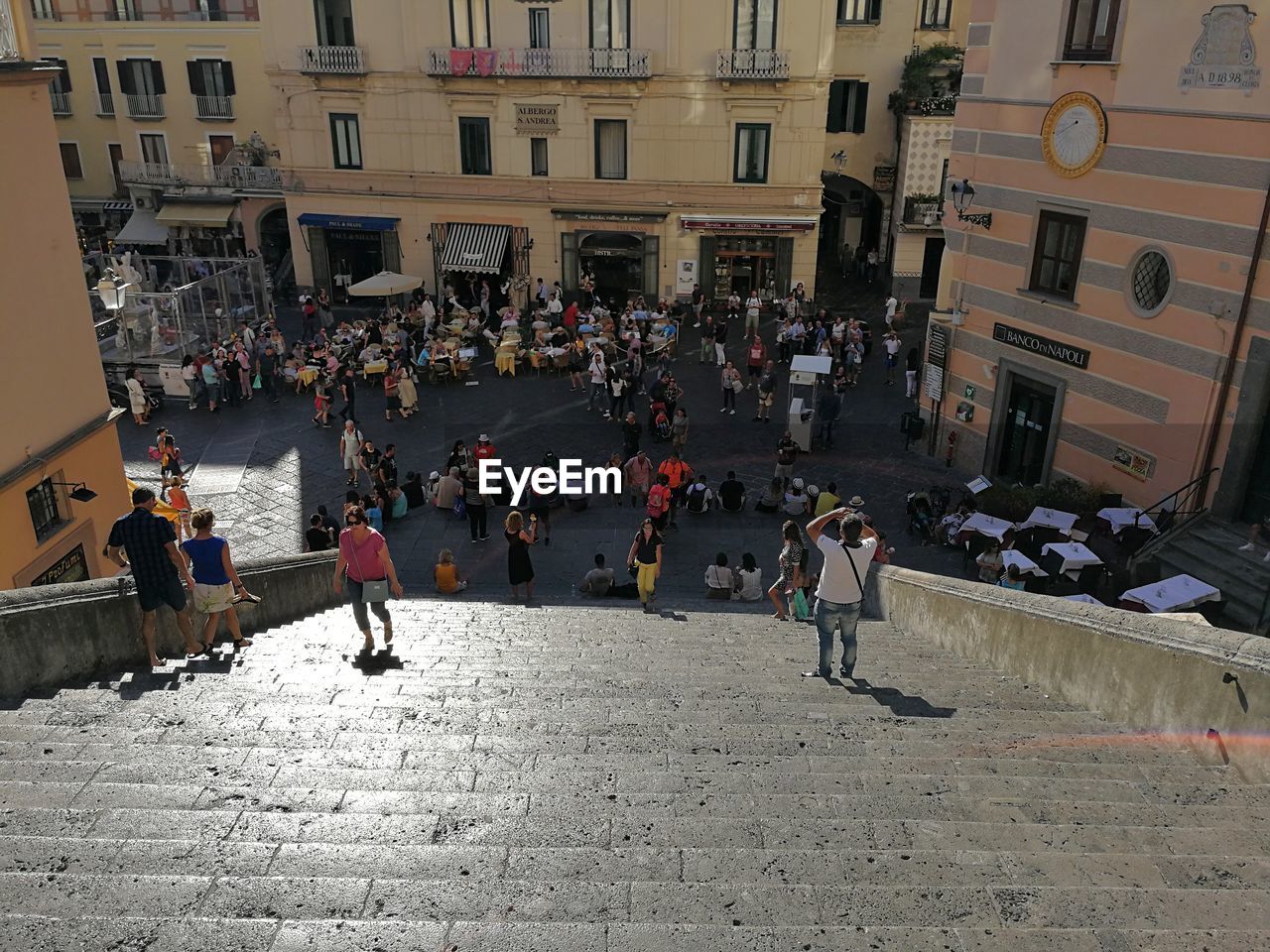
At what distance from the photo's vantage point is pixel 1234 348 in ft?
47.6

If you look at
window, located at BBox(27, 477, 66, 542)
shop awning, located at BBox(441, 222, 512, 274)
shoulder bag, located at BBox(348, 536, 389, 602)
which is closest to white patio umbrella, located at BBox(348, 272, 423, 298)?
shop awning, located at BBox(441, 222, 512, 274)

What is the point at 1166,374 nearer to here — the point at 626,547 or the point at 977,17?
the point at 977,17

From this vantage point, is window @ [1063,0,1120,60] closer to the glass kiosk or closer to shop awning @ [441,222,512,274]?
the glass kiosk

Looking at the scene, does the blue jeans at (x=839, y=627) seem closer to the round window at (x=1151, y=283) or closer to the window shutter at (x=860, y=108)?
the round window at (x=1151, y=283)

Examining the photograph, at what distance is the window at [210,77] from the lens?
3516cm

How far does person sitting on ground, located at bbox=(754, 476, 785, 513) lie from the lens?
17688mm

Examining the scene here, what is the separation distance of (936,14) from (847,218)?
23.3 feet

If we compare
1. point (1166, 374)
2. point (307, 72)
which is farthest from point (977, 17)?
point (307, 72)

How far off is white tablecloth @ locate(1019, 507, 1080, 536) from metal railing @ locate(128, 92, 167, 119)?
3296 centimetres

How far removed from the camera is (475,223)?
30844 millimetres

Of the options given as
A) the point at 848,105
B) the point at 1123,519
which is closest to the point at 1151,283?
the point at 1123,519

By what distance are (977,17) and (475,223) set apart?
16775mm

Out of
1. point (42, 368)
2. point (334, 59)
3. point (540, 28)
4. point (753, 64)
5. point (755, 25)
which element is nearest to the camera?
point (42, 368)

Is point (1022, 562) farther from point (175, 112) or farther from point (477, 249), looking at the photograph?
point (175, 112)
